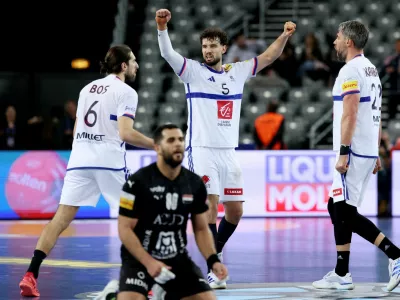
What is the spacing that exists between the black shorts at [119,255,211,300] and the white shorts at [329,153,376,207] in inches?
102

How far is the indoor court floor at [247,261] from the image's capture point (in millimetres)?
8555

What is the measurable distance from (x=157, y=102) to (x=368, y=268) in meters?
12.4

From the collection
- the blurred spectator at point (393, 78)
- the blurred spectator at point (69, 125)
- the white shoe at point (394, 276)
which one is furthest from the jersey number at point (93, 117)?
the blurred spectator at point (393, 78)

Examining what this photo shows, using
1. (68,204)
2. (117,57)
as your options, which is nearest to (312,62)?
(117,57)

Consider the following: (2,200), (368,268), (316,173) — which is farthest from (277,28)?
(368,268)

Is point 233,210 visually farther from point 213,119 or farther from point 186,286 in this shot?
point 186,286

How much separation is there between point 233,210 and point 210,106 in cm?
98

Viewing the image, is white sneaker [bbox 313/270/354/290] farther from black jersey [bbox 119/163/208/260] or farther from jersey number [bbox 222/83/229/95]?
black jersey [bbox 119/163/208/260]

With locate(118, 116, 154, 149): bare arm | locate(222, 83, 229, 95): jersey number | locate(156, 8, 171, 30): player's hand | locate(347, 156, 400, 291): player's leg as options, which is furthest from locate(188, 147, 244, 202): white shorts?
locate(156, 8, 171, 30): player's hand

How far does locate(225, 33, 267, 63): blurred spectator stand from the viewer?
824 inches

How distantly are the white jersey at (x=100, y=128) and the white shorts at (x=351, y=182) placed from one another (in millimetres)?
1847

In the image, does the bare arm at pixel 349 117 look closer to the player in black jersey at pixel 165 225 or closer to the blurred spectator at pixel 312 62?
the player in black jersey at pixel 165 225

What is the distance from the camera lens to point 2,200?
1675cm

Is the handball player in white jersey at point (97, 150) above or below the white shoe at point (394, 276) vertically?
above
